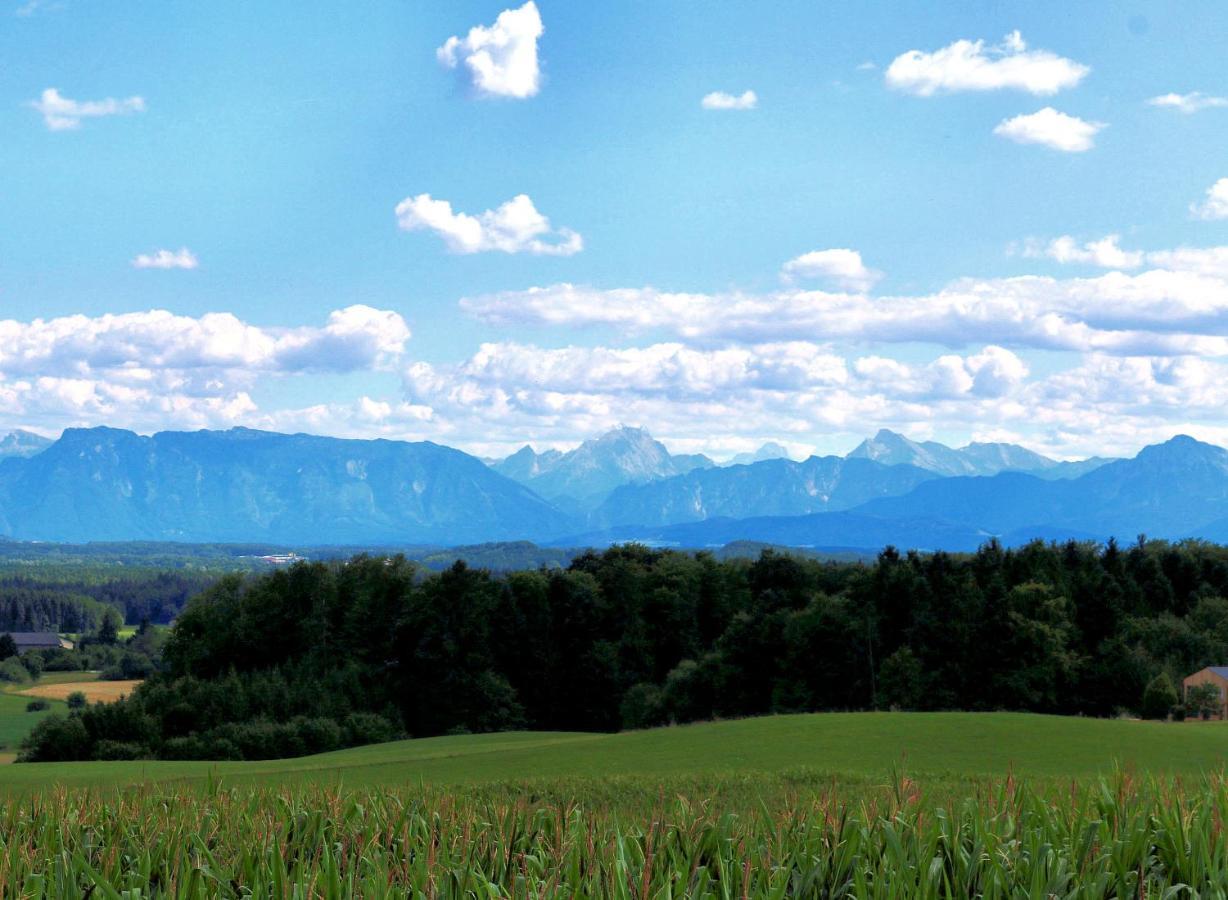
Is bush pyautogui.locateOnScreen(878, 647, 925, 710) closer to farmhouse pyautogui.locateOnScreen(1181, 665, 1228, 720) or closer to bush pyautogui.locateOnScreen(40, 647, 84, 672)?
farmhouse pyautogui.locateOnScreen(1181, 665, 1228, 720)

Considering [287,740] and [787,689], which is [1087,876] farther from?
[287,740]

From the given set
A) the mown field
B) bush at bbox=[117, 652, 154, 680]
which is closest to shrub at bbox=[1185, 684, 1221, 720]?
the mown field

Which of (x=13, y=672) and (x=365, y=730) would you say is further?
(x=13, y=672)

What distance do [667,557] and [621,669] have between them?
1058 centimetres

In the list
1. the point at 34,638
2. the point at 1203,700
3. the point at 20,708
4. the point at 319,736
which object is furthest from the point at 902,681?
the point at 34,638

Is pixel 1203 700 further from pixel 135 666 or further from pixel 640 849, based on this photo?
pixel 135 666

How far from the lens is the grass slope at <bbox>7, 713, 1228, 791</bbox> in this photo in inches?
1046

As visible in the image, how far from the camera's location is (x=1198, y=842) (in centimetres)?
786

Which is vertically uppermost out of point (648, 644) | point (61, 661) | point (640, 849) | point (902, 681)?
point (640, 849)

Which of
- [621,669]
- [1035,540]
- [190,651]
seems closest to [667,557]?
[621,669]

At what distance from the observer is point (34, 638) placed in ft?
582

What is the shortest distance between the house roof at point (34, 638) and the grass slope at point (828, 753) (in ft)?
482

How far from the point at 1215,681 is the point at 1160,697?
4067mm

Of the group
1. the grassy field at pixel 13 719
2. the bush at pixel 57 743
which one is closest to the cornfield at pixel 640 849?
the bush at pixel 57 743
